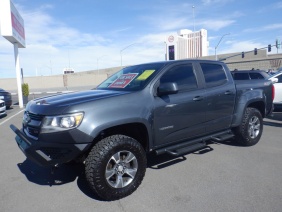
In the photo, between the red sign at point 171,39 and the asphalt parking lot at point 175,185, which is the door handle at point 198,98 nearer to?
the asphalt parking lot at point 175,185

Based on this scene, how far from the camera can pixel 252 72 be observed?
1178 centimetres

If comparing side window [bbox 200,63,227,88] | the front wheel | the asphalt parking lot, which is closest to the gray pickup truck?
side window [bbox 200,63,227,88]

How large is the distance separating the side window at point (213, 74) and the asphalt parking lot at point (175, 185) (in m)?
1.46

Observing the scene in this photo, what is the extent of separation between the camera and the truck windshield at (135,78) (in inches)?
157

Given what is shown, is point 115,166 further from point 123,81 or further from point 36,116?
point 123,81

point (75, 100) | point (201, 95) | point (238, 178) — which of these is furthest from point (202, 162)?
point (75, 100)

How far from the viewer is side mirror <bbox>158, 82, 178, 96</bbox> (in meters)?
3.63

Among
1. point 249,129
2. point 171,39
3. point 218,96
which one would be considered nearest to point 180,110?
point 218,96

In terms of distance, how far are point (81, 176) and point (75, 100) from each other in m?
1.45

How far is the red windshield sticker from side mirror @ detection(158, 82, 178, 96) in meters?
0.74

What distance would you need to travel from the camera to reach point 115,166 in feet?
11.2

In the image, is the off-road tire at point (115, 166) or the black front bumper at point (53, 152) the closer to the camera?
the black front bumper at point (53, 152)

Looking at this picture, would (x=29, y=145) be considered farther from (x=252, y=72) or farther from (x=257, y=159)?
(x=252, y=72)

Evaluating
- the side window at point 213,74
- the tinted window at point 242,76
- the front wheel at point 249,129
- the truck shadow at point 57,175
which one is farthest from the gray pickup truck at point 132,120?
the tinted window at point 242,76
